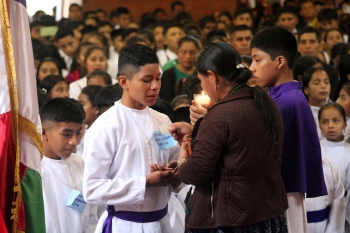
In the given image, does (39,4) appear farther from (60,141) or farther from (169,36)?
(60,141)

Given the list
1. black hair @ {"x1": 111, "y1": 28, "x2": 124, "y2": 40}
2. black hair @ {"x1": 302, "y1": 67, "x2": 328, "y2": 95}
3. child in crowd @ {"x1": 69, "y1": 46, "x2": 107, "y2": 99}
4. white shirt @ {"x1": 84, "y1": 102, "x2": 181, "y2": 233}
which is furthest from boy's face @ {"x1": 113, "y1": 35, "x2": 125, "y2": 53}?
white shirt @ {"x1": 84, "y1": 102, "x2": 181, "y2": 233}

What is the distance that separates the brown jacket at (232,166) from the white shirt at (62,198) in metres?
1.30

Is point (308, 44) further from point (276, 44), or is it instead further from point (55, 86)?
point (276, 44)

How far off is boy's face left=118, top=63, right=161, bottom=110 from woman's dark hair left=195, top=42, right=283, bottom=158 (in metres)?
0.38

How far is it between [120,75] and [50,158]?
1034mm

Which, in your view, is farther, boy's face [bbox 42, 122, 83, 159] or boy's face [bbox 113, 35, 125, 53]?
boy's face [bbox 113, 35, 125, 53]

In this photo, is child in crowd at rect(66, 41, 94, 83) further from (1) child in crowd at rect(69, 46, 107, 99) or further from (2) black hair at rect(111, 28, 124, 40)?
(2) black hair at rect(111, 28, 124, 40)

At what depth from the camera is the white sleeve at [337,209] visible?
5.83 metres

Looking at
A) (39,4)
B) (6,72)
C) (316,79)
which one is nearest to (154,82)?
(6,72)

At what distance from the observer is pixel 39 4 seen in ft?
49.7

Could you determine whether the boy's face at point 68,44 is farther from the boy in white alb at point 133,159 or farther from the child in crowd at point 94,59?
the boy in white alb at point 133,159

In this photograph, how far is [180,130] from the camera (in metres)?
4.08

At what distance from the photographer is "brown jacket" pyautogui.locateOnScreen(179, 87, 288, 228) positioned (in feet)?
11.9

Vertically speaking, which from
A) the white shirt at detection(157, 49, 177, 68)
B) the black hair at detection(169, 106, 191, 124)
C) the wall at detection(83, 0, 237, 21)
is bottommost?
the black hair at detection(169, 106, 191, 124)
